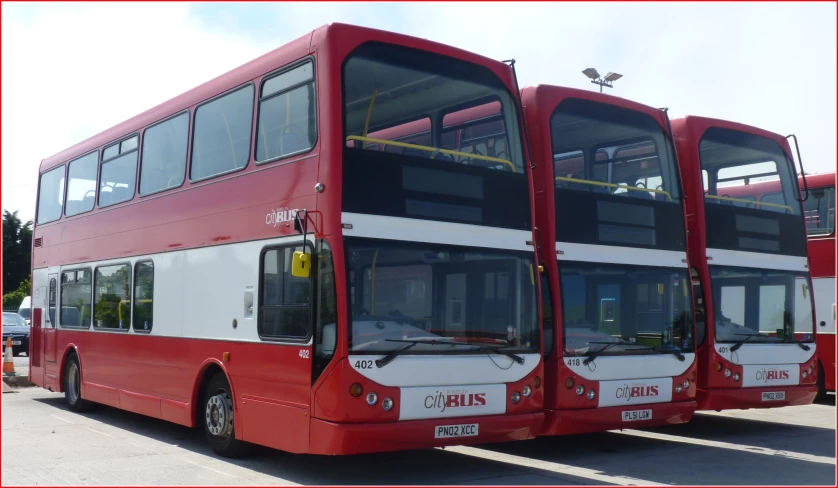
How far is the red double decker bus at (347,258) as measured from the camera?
27.1 ft

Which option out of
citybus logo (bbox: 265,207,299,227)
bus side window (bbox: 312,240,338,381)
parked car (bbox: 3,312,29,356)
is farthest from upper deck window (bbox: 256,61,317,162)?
parked car (bbox: 3,312,29,356)

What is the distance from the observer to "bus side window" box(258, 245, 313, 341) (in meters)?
8.60

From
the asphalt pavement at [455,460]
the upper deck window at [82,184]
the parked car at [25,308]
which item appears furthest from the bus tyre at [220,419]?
the parked car at [25,308]

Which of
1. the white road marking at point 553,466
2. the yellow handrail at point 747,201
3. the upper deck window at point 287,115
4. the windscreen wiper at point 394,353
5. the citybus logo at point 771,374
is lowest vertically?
the white road marking at point 553,466

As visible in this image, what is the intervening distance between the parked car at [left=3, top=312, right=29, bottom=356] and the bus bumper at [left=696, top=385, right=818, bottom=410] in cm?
2239

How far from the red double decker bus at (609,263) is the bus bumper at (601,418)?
0.01 meters

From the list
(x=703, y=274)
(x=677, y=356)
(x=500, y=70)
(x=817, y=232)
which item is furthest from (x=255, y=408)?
(x=817, y=232)

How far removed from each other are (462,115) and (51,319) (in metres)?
9.40

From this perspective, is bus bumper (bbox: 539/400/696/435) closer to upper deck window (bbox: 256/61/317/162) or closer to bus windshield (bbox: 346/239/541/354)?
bus windshield (bbox: 346/239/541/354)

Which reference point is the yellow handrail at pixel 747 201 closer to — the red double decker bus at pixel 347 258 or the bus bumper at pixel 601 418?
the bus bumper at pixel 601 418

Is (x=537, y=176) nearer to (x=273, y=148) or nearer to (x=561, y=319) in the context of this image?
(x=561, y=319)

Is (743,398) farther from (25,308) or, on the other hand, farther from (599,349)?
(25,308)

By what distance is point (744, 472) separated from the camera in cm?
932

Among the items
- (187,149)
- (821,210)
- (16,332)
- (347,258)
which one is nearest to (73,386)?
(187,149)
